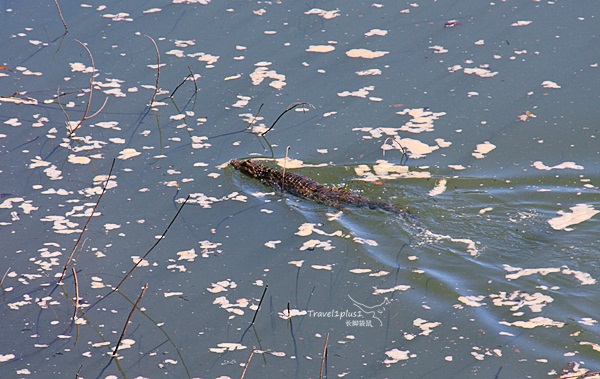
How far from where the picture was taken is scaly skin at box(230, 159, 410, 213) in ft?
16.3

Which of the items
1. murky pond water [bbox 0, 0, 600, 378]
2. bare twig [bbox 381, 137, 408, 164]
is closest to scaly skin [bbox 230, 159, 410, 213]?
murky pond water [bbox 0, 0, 600, 378]

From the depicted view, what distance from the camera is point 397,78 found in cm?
631

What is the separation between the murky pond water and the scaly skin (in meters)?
0.08

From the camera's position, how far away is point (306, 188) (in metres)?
5.07

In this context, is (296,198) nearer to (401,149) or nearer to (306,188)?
(306,188)

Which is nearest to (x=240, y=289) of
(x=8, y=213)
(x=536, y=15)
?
(x=8, y=213)

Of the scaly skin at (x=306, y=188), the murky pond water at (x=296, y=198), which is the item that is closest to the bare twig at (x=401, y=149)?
the murky pond water at (x=296, y=198)

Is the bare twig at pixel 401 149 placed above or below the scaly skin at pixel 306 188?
above

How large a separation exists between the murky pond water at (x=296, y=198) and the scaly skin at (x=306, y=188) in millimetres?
79

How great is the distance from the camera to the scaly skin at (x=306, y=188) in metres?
4.95

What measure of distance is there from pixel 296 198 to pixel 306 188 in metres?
0.10

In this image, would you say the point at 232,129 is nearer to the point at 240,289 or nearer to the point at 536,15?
the point at 240,289

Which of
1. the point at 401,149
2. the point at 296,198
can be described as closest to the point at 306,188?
the point at 296,198

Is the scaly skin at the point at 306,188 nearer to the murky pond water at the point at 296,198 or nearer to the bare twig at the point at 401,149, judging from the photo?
the murky pond water at the point at 296,198
